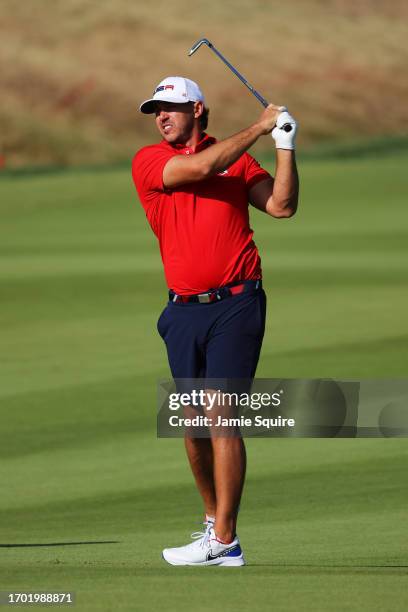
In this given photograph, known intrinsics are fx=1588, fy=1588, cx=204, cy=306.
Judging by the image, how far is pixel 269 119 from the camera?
263 inches

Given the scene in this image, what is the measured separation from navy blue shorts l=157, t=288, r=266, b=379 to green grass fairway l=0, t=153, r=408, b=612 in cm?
83

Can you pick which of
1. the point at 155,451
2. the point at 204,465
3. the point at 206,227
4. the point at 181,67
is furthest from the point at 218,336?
the point at 181,67

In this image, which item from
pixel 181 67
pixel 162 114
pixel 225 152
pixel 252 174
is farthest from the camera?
pixel 181 67

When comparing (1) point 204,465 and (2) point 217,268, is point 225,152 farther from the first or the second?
(1) point 204,465

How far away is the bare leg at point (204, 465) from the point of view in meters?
6.89

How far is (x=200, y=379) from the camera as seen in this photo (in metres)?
6.84

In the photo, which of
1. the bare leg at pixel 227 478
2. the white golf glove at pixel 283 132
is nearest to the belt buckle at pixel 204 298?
the bare leg at pixel 227 478

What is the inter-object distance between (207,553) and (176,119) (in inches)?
74.1

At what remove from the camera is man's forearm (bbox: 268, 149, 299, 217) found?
671 centimetres

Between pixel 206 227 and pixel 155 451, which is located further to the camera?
pixel 155 451

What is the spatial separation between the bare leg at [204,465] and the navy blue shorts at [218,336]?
0.30 metres

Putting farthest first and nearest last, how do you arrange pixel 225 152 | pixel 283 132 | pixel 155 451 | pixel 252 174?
pixel 155 451 < pixel 252 174 < pixel 283 132 < pixel 225 152

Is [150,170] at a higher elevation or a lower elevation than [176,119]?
lower

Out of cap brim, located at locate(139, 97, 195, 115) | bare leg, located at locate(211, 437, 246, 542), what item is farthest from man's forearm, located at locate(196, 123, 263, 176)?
bare leg, located at locate(211, 437, 246, 542)
